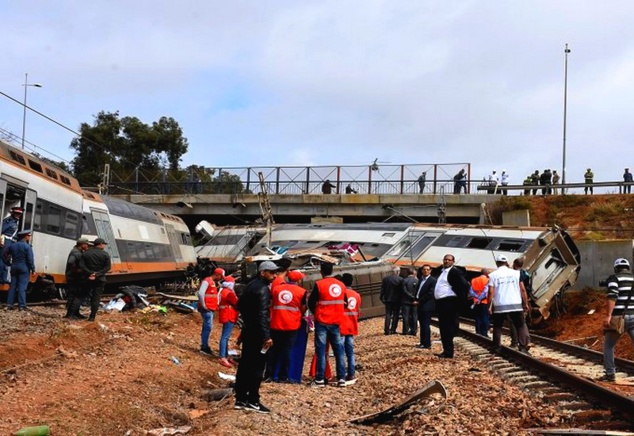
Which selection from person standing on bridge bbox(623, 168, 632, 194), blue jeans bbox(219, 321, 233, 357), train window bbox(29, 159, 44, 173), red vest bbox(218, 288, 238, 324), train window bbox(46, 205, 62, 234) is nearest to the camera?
red vest bbox(218, 288, 238, 324)

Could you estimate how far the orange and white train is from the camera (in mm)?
15570

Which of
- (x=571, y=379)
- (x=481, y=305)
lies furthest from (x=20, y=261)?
(x=571, y=379)

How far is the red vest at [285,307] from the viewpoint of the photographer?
9.86 meters

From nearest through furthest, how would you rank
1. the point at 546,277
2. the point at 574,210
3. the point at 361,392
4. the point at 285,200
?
1. the point at 361,392
2. the point at 546,277
3. the point at 574,210
4. the point at 285,200

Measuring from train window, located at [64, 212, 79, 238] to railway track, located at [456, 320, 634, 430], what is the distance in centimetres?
1021

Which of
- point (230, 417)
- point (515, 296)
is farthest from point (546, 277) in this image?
point (230, 417)

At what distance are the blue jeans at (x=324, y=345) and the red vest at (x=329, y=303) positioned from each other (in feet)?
0.34

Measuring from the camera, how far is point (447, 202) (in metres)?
41.0

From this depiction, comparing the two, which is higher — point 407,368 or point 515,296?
point 515,296

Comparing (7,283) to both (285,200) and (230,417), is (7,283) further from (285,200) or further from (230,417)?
(285,200)

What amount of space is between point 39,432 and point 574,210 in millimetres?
38034

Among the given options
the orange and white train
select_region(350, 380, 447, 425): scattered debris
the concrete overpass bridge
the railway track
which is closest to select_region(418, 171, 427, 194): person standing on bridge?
the concrete overpass bridge

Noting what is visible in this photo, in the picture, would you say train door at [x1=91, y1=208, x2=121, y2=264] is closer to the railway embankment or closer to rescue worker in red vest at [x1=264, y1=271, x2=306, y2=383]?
the railway embankment

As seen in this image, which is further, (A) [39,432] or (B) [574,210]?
(B) [574,210]
